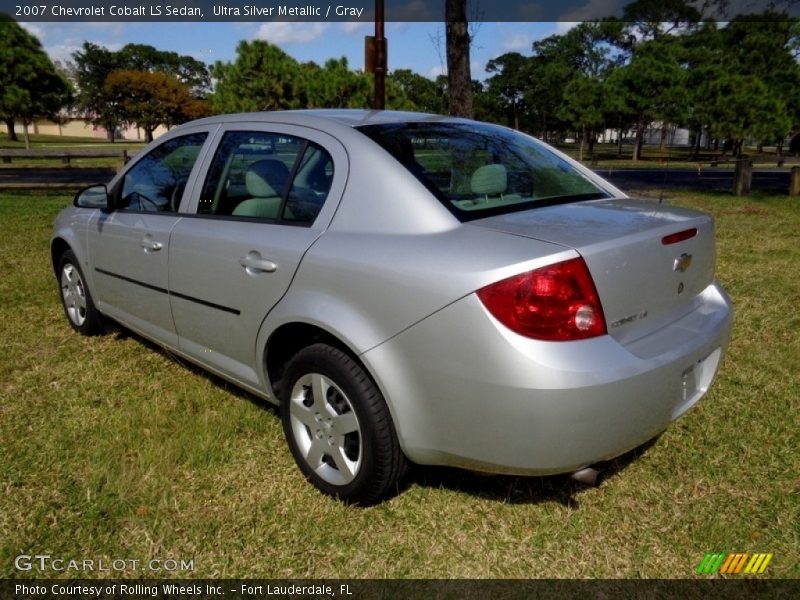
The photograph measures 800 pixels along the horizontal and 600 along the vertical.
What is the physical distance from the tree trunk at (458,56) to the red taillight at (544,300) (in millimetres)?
7507

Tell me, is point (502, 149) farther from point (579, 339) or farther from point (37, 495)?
point (37, 495)

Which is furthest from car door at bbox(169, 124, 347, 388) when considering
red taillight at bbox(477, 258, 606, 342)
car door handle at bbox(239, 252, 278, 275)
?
red taillight at bbox(477, 258, 606, 342)

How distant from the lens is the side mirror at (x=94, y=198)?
13.1ft

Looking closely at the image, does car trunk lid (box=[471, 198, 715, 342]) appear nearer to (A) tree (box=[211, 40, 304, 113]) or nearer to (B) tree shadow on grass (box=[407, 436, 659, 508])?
(B) tree shadow on grass (box=[407, 436, 659, 508])

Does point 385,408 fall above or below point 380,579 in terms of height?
above

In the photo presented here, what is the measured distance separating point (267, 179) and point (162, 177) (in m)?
1.03

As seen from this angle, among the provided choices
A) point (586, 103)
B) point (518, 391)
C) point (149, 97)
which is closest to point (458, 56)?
point (518, 391)

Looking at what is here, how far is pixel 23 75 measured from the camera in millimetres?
31969

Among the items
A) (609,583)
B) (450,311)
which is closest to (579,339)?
(450,311)

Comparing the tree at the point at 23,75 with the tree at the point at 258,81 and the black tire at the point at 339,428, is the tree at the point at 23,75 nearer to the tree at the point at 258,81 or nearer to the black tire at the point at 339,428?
the tree at the point at 258,81

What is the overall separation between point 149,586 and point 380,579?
0.81m

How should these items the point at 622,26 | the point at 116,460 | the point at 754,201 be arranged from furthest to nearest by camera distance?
the point at 622,26 → the point at 754,201 → the point at 116,460

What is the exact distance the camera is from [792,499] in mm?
2654

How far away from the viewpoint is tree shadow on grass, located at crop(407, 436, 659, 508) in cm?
269
